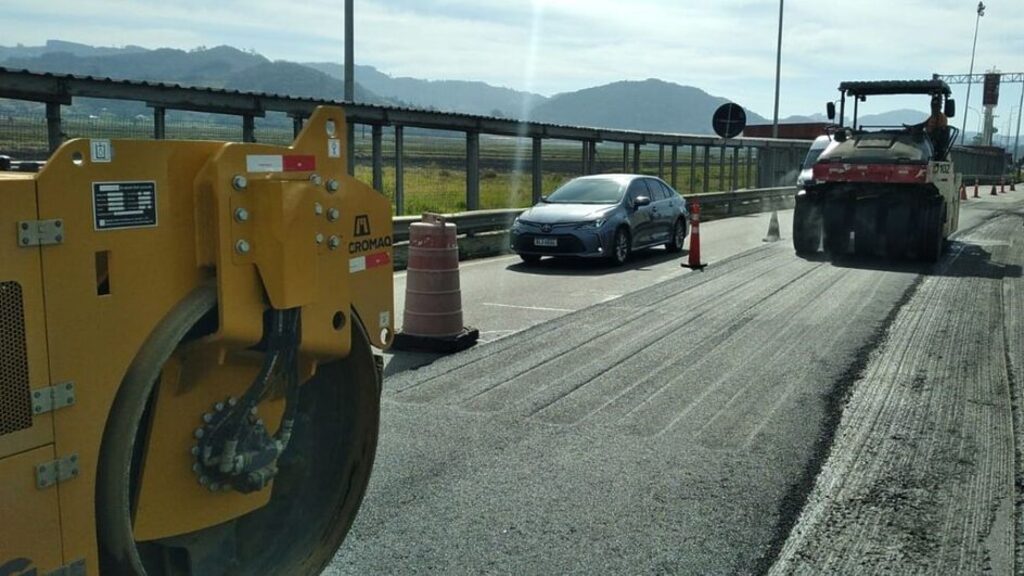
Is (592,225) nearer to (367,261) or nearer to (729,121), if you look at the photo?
(729,121)

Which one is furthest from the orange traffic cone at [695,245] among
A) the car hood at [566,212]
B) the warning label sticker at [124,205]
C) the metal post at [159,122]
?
the warning label sticker at [124,205]

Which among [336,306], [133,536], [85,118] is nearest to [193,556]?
[133,536]

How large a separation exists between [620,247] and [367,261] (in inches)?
467

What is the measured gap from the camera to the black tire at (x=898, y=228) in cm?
1552

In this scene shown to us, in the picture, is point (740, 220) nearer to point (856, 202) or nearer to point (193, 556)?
point (856, 202)

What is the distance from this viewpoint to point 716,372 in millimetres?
7516

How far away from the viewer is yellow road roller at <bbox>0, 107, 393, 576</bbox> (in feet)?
7.80

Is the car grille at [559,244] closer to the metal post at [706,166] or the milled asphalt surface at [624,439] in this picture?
the milled asphalt surface at [624,439]

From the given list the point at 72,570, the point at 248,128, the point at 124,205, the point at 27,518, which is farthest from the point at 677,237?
the point at 27,518

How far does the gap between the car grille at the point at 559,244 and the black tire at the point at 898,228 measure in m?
5.34

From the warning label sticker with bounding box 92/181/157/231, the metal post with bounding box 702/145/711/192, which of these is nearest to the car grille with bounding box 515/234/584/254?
the warning label sticker with bounding box 92/181/157/231

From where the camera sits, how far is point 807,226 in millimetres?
16484

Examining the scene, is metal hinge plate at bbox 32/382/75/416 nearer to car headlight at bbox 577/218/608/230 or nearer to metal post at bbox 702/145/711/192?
car headlight at bbox 577/218/608/230

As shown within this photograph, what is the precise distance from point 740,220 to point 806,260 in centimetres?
1116
